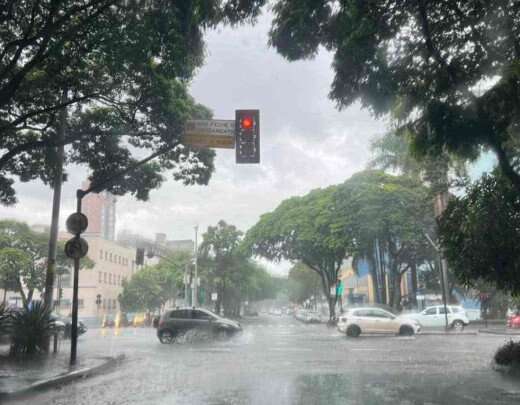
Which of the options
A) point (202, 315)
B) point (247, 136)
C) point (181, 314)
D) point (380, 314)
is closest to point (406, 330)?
point (380, 314)

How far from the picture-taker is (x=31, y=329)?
15.3 meters

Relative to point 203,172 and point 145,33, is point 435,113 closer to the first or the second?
point 145,33

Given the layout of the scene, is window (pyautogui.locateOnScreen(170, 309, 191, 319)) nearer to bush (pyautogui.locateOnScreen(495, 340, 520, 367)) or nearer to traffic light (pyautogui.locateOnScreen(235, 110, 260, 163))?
bush (pyautogui.locateOnScreen(495, 340, 520, 367))

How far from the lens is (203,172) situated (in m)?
18.6

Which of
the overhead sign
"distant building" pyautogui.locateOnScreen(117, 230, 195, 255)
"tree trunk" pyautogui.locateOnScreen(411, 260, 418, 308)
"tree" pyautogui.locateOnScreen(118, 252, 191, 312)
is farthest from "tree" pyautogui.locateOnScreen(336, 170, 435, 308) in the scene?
"distant building" pyautogui.locateOnScreen(117, 230, 195, 255)

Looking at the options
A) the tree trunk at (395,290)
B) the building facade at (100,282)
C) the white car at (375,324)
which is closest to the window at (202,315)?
the white car at (375,324)

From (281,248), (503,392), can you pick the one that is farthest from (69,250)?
(281,248)

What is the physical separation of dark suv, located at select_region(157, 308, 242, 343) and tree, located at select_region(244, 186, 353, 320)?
16.5 m

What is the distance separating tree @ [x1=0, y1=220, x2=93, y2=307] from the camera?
50.8 meters

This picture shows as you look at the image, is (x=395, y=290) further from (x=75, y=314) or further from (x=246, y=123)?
(x=246, y=123)

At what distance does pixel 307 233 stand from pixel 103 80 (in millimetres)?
28642

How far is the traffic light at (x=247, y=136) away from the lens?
35.8 ft

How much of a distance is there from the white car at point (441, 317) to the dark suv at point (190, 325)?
49.4ft

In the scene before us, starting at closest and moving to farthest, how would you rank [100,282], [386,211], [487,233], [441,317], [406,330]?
1. [487,233]
2. [406,330]
3. [441,317]
4. [386,211]
5. [100,282]
